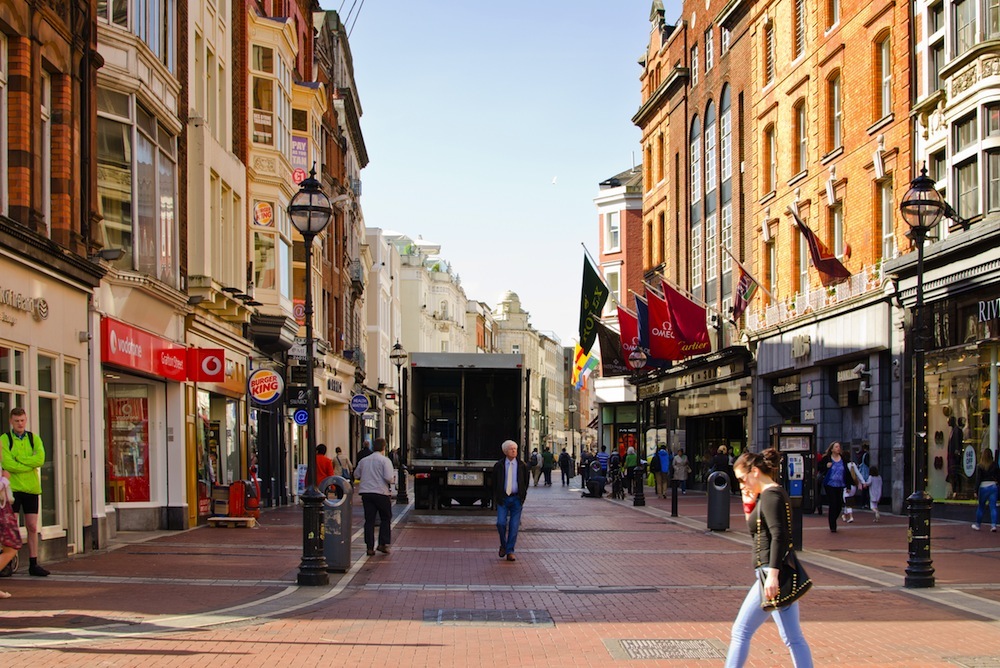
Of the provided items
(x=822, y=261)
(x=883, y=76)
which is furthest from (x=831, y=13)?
(x=822, y=261)

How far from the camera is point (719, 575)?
52.1 feet

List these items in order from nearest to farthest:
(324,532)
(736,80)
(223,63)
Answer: (324,532) < (223,63) < (736,80)

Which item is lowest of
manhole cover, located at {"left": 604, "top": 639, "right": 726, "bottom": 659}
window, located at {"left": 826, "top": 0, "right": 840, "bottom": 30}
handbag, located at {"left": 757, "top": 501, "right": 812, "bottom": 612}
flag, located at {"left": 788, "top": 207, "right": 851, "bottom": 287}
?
manhole cover, located at {"left": 604, "top": 639, "right": 726, "bottom": 659}

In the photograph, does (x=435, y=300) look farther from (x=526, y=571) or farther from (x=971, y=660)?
(x=971, y=660)

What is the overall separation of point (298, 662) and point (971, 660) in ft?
16.5

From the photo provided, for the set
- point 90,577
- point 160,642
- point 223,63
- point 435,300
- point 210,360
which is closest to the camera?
point 160,642

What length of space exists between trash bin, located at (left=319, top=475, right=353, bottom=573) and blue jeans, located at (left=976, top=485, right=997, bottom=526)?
1204 cm

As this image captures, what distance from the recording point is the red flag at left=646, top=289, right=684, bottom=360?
1549 inches

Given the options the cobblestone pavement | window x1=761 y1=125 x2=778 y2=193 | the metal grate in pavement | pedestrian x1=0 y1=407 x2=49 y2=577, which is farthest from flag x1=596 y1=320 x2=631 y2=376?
the metal grate in pavement

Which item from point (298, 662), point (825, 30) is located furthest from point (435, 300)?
point (298, 662)

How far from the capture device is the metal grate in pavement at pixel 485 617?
11531 millimetres

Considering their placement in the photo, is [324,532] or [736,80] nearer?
[324,532]

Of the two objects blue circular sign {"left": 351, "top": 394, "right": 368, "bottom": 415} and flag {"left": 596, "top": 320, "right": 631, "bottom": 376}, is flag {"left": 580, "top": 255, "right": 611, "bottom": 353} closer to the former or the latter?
flag {"left": 596, "top": 320, "right": 631, "bottom": 376}

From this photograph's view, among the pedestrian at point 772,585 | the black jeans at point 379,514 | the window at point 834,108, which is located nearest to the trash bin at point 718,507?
the black jeans at point 379,514
